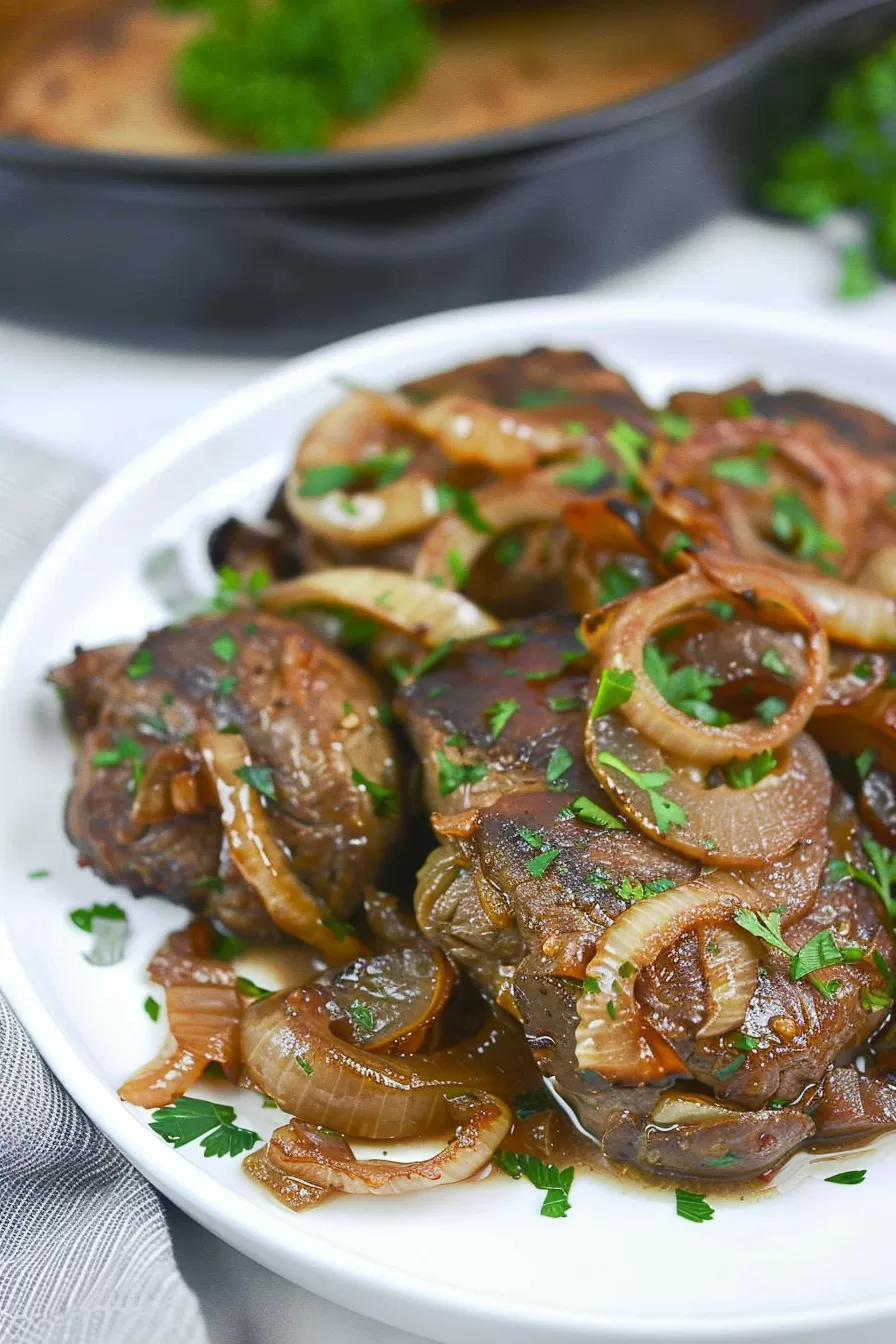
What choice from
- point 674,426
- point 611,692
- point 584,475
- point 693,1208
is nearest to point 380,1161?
point 693,1208

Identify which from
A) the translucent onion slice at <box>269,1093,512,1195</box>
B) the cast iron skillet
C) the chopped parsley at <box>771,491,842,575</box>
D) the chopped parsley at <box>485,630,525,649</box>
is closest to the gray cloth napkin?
the translucent onion slice at <box>269,1093,512,1195</box>

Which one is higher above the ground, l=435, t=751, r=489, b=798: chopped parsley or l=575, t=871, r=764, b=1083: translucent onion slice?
l=435, t=751, r=489, b=798: chopped parsley

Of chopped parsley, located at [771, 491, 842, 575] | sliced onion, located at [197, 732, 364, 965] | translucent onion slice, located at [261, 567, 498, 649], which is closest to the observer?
sliced onion, located at [197, 732, 364, 965]

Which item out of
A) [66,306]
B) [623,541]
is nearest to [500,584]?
[623,541]

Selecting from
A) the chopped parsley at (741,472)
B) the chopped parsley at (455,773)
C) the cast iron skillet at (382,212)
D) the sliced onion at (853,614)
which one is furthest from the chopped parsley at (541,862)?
the cast iron skillet at (382,212)

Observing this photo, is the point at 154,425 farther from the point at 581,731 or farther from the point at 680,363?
the point at 581,731

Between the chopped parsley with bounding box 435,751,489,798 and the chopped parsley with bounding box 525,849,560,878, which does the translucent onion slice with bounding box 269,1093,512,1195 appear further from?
the chopped parsley with bounding box 435,751,489,798
